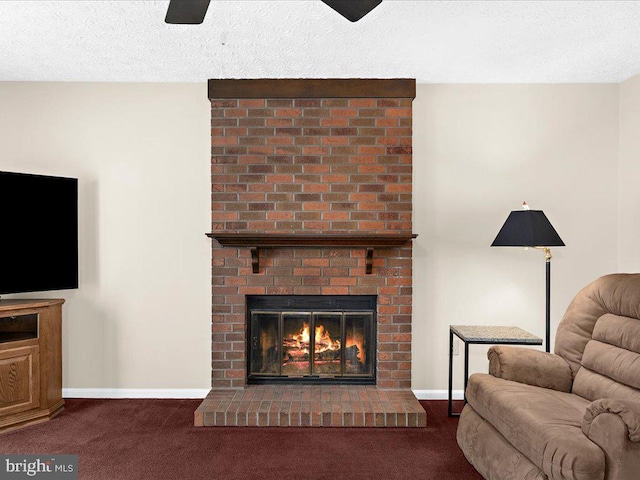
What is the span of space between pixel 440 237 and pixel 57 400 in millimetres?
3091

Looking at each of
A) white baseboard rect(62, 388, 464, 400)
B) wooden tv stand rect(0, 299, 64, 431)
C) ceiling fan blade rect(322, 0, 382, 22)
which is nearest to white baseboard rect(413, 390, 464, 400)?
white baseboard rect(62, 388, 464, 400)

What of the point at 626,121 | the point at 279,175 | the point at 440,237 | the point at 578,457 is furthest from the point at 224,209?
the point at 626,121

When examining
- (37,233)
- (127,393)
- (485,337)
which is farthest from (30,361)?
(485,337)

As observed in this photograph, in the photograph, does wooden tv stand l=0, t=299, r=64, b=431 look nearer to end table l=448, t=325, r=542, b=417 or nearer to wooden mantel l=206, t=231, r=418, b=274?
wooden mantel l=206, t=231, r=418, b=274

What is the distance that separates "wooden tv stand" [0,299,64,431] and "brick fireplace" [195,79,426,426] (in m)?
1.11

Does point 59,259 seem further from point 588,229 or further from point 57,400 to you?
point 588,229

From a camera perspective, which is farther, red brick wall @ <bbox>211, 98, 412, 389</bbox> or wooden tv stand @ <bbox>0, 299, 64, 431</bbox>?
red brick wall @ <bbox>211, 98, 412, 389</bbox>

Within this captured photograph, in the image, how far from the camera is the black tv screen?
313cm

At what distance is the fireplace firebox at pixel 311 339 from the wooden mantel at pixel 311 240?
45cm

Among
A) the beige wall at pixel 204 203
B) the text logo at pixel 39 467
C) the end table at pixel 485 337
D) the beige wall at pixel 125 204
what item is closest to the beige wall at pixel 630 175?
the beige wall at pixel 204 203

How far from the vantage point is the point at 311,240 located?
3383 mm

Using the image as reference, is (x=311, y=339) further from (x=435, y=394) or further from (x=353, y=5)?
(x=353, y=5)

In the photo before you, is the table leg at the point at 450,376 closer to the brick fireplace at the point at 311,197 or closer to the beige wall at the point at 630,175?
the brick fireplace at the point at 311,197

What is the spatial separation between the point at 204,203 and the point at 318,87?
126cm
